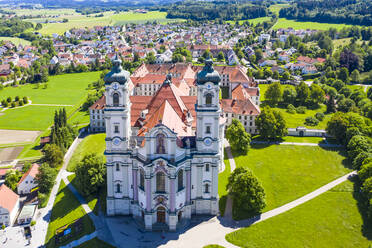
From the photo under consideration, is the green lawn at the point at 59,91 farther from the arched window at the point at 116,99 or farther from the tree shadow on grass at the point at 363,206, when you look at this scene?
the tree shadow on grass at the point at 363,206

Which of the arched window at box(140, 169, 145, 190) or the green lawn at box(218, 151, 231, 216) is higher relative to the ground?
the arched window at box(140, 169, 145, 190)

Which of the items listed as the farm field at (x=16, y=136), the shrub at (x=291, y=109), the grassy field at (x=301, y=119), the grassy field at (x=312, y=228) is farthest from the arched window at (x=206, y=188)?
the shrub at (x=291, y=109)

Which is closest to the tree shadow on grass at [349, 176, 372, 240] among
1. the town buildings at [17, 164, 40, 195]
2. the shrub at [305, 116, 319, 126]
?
the shrub at [305, 116, 319, 126]

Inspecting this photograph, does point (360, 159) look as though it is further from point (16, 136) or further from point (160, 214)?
point (16, 136)

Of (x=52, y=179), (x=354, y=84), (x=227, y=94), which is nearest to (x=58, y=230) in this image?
(x=52, y=179)

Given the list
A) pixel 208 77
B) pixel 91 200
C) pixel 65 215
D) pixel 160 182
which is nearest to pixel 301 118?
pixel 208 77

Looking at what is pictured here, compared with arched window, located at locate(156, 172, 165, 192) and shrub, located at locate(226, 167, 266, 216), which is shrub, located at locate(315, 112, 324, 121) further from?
arched window, located at locate(156, 172, 165, 192)

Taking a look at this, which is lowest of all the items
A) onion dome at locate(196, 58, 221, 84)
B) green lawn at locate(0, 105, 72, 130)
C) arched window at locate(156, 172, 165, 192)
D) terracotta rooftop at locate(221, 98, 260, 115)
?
green lawn at locate(0, 105, 72, 130)

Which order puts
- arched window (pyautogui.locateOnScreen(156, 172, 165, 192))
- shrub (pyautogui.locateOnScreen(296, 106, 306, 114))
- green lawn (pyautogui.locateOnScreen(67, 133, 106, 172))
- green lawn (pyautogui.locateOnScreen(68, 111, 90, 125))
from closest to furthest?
arched window (pyautogui.locateOnScreen(156, 172, 165, 192)) < green lawn (pyautogui.locateOnScreen(67, 133, 106, 172)) < green lawn (pyautogui.locateOnScreen(68, 111, 90, 125)) < shrub (pyautogui.locateOnScreen(296, 106, 306, 114))
